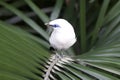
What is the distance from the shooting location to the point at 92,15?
129 centimetres

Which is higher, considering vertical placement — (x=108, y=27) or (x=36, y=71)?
(x=108, y=27)

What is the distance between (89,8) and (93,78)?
26.5 inches

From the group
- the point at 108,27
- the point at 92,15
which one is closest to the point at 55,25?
the point at 108,27

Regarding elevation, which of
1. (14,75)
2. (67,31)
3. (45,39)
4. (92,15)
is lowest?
(14,75)

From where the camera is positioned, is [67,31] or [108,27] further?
[108,27]

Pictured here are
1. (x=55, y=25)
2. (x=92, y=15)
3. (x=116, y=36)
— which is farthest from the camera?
(x=92, y=15)

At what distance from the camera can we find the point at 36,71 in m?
0.66

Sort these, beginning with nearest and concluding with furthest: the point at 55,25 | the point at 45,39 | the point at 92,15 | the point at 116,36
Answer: the point at 55,25, the point at 116,36, the point at 45,39, the point at 92,15

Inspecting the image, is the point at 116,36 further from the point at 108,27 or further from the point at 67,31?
the point at 67,31

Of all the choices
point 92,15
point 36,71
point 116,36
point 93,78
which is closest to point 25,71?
point 36,71

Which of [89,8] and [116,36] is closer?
[116,36]

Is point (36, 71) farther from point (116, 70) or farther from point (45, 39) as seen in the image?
point (45, 39)

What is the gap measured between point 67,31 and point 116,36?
8.0 inches

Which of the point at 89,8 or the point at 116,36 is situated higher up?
the point at 89,8
